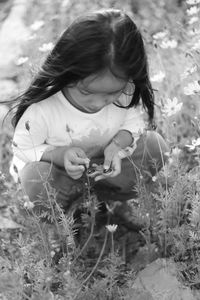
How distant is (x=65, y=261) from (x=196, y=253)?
0.36m

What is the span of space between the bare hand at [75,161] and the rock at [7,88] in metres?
1.17

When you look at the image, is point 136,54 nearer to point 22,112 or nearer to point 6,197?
point 22,112

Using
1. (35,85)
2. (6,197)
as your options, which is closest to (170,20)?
(6,197)

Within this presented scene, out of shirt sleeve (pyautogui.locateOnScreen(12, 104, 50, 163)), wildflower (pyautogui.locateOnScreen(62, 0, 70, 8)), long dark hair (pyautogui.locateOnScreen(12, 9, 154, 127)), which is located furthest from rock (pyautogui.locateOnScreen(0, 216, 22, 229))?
wildflower (pyautogui.locateOnScreen(62, 0, 70, 8))

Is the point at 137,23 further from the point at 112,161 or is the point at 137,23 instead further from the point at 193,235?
the point at 193,235

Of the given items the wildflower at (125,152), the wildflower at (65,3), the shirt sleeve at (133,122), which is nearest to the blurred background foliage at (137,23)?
the wildflower at (65,3)

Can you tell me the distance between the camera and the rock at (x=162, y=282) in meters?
1.62

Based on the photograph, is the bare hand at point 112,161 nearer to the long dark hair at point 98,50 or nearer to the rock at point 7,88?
the long dark hair at point 98,50

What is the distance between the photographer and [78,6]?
3635 millimetres

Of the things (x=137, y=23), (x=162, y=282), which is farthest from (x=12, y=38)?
(x=162, y=282)

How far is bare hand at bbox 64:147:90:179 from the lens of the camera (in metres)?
1.67

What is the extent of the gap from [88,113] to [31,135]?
175mm

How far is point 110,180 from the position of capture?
1.95 m

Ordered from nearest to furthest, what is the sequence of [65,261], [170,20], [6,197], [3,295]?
[3,295] < [65,261] < [6,197] < [170,20]
